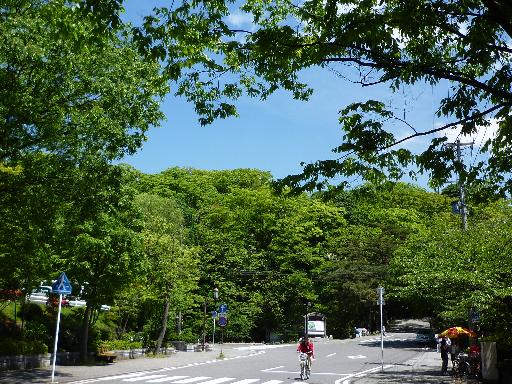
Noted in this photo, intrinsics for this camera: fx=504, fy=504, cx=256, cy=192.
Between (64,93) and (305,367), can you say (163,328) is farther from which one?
(64,93)

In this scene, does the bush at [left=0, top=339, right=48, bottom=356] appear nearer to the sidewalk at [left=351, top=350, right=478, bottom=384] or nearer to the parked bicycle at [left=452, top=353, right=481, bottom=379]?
the sidewalk at [left=351, top=350, right=478, bottom=384]

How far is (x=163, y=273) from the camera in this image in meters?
29.6

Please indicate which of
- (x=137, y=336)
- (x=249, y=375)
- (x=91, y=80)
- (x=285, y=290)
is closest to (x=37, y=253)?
(x=91, y=80)

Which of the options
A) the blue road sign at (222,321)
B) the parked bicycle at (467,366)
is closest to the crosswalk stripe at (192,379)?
the parked bicycle at (467,366)

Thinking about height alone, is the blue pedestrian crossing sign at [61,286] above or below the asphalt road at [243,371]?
above

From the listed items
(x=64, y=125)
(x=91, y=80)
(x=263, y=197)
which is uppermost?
(x=263, y=197)

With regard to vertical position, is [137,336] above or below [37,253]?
below

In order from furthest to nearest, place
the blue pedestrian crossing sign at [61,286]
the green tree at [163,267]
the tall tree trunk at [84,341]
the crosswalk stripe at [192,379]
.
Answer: the green tree at [163,267]
the tall tree trunk at [84,341]
the crosswalk stripe at [192,379]
the blue pedestrian crossing sign at [61,286]

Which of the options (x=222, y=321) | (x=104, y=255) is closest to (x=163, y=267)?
(x=222, y=321)

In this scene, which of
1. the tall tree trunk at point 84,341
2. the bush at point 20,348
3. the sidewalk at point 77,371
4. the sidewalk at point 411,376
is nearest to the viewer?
the sidewalk at point 77,371

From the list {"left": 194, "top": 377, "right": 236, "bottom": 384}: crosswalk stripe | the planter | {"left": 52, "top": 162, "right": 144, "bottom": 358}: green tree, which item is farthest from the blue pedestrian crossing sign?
{"left": 194, "top": 377, "right": 236, "bottom": 384}: crosswalk stripe

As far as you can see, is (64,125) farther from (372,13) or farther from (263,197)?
(263,197)

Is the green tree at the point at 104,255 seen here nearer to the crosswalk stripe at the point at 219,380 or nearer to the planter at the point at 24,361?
the planter at the point at 24,361

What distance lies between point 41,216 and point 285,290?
120ft
